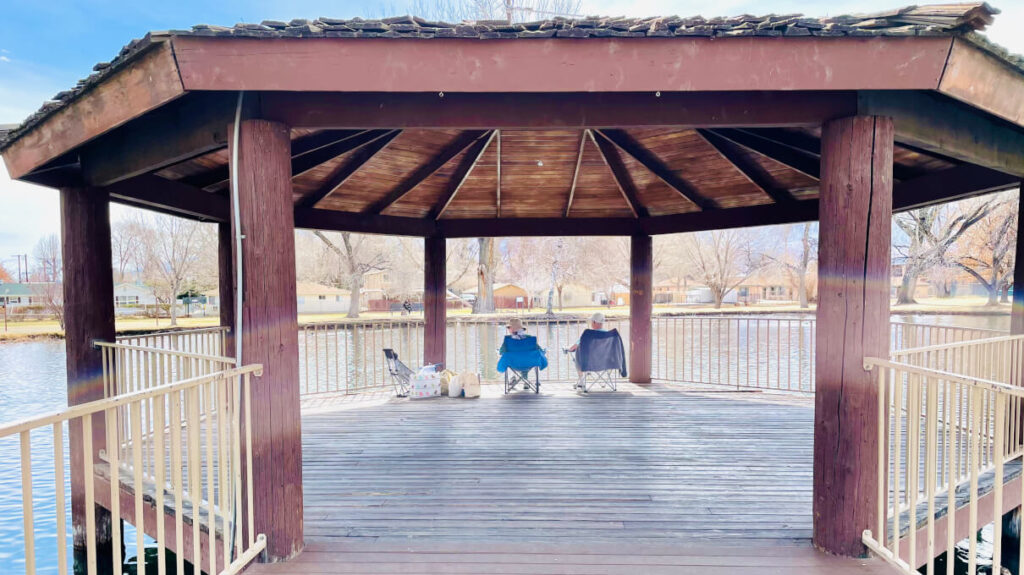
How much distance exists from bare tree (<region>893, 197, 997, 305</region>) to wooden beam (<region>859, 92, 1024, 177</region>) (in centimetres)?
2029

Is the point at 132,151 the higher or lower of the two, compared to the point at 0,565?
higher

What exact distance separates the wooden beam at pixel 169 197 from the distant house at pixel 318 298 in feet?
106

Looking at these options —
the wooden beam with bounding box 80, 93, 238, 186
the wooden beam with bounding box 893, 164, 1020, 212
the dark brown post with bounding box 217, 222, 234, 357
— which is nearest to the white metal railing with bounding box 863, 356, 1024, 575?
the wooden beam with bounding box 893, 164, 1020, 212

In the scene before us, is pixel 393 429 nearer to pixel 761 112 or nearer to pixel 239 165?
pixel 239 165

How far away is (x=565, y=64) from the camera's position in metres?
2.22

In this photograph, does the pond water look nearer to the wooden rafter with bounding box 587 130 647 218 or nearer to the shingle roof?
the wooden rafter with bounding box 587 130 647 218

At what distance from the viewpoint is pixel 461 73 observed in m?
2.23

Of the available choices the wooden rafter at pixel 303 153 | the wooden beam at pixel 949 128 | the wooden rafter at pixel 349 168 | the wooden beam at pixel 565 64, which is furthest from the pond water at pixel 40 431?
the wooden beam at pixel 565 64

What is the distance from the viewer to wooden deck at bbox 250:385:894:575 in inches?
97.8

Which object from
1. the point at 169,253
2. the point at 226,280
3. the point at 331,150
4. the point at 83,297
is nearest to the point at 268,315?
the point at 331,150

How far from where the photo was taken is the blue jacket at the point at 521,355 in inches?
236

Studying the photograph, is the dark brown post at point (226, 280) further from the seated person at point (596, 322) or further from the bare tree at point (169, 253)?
the bare tree at point (169, 253)

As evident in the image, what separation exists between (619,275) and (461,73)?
101 feet

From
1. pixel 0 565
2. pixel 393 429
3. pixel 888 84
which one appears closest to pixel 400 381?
pixel 393 429
